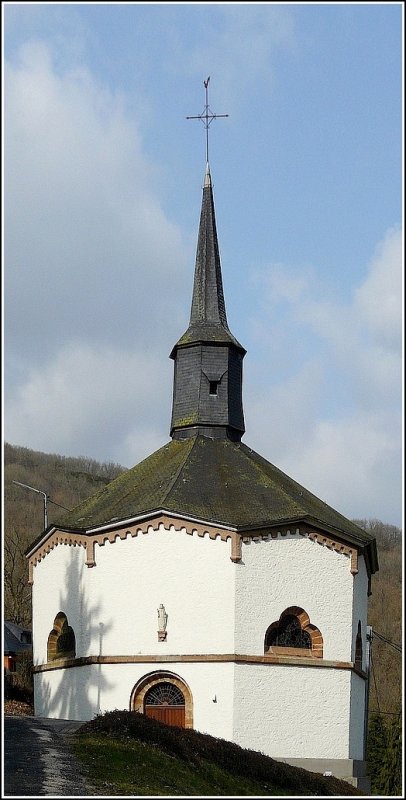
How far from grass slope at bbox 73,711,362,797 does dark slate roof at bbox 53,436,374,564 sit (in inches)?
235

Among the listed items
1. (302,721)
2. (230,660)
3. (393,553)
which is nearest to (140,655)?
(230,660)

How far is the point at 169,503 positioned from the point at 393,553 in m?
48.2

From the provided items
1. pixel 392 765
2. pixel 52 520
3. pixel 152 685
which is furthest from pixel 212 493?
pixel 52 520

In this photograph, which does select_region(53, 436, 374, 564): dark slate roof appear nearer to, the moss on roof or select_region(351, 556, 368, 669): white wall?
the moss on roof

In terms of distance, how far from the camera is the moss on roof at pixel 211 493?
2667 centimetres

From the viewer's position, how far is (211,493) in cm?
2769

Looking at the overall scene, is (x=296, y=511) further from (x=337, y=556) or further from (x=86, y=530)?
(x=86, y=530)

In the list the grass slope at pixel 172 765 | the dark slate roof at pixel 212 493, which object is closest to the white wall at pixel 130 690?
the grass slope at pixel 172 765

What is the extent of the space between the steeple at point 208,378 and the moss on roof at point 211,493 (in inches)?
19.9

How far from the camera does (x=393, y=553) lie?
236 ft

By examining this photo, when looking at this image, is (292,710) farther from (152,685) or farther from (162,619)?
(162,619)

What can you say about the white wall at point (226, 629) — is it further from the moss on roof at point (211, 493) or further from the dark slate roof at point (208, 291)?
the dark slate roof at point (208, 291)

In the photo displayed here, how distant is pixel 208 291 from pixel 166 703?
13.8 m

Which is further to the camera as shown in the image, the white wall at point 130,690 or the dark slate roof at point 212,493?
the dark slate roof at point 212,493
